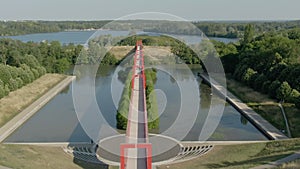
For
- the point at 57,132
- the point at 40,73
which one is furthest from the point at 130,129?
the point at 40,73

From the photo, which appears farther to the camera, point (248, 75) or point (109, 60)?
point (109, 60)

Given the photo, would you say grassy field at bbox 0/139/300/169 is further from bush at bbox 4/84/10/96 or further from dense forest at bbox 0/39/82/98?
dense forest at bbox 0/39/82/98

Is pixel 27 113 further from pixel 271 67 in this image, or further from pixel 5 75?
pixel 271 67

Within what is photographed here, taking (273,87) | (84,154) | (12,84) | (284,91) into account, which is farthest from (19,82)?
(284,91)

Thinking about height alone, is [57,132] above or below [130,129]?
below

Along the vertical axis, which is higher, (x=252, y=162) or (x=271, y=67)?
(x=271, y=67)

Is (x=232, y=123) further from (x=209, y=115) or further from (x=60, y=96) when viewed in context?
(x=60, y=96)
